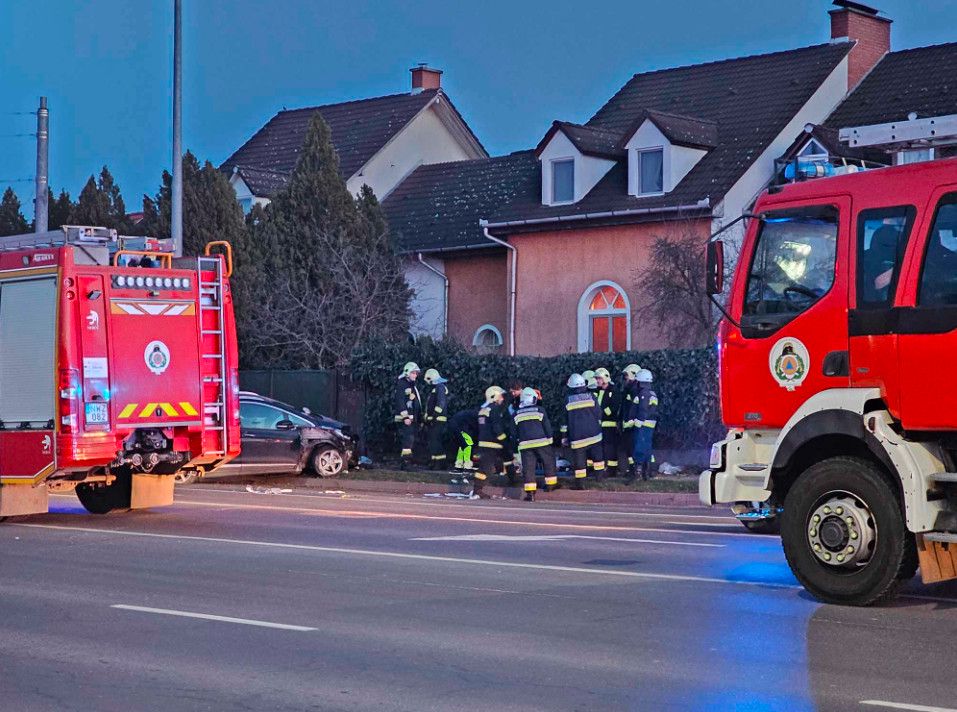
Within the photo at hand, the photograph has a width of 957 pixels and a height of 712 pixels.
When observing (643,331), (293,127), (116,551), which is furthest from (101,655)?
(293,127)

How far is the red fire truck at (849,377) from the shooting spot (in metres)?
10.0

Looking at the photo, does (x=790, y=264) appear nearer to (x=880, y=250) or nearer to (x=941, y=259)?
(x=880, y=250)

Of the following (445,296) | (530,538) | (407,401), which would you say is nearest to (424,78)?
(445,296)

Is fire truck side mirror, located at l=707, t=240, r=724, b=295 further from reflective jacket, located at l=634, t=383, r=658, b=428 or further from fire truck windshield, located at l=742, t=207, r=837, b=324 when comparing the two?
reflective jacket, located at l=634, t=383, r=658, b=428

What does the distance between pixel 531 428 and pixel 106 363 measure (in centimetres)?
784

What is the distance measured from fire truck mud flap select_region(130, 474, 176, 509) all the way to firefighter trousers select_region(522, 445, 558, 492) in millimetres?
6218

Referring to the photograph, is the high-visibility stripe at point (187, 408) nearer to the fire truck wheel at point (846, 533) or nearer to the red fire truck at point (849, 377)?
the red fire truck at point (849, 377)

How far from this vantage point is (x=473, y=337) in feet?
125

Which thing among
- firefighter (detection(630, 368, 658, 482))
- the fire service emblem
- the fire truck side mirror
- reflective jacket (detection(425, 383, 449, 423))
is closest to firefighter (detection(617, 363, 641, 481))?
firefighter (detection(630, 368, 658, 482))

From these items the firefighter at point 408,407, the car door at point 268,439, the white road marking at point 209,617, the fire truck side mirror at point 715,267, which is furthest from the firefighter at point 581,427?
the white road marking at point 209,617

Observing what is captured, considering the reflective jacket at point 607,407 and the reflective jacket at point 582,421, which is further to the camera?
the reflective jacket at point 607,407

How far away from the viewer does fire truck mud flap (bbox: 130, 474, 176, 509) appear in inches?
695

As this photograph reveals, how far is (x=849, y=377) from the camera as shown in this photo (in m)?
10.5

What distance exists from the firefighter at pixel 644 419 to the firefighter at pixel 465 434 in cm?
272
